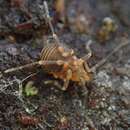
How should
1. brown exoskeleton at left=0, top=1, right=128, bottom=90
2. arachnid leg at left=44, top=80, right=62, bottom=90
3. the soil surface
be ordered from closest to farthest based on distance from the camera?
the soil surface → brown exoskeleton at left=0, top=1, right=128, bottom=90 → arachnid leg at left=44, top=80, right=62, bottom=90

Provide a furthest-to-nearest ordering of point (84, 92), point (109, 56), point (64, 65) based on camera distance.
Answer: point (109, 56)
point (84, 92)
point (64, 65)

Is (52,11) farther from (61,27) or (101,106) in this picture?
(101,106)

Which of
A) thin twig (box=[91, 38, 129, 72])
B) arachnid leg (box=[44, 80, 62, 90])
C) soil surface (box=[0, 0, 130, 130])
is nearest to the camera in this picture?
soil surface (box=[0, 0, 130, 130])

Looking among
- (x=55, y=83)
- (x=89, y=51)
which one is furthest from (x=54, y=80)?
(x=89, y=51)

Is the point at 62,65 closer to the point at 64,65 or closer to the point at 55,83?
the point at 64,65

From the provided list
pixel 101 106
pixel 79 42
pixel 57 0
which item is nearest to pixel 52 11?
pixel 57 0

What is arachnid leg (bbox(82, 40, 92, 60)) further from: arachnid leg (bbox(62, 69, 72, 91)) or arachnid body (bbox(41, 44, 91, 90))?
arachnid leg (bbox(62, 69, 72, 91))

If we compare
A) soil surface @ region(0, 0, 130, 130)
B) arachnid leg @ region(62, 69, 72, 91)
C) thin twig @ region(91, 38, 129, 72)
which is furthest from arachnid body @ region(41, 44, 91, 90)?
thin twig @ region(91, 38, 129, 72)

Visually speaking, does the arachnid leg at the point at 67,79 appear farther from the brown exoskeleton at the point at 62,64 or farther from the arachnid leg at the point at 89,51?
the arachnid leg at the point at 89,51
